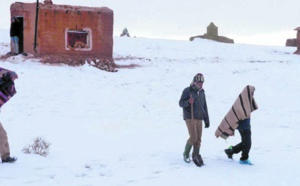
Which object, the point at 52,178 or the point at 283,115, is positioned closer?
the point at 52,178

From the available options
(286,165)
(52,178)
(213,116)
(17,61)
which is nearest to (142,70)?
(17,61)

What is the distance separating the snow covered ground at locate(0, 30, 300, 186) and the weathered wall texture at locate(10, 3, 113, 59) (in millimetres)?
1590

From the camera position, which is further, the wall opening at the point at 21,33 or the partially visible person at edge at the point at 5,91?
the wall opening at the point at 21,33

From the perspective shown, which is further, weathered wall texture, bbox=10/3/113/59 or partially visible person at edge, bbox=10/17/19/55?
partially visible person at edge, bbox=10/17/19/55

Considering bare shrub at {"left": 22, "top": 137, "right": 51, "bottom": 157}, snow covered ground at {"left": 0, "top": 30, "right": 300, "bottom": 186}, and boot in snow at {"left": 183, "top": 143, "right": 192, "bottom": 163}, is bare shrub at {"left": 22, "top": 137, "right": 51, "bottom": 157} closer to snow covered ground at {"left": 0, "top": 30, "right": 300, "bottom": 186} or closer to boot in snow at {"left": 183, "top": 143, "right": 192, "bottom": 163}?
snow covered ground at {"left": 0, "top": 30, "right": 300, "bottom": 186}

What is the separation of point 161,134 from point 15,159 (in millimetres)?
4726

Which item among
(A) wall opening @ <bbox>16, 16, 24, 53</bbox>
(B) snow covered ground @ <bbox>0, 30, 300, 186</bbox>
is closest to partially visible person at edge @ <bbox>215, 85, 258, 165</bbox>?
(B) snow covered ground @ <bbox>0, 30, 300, 186</bbox>

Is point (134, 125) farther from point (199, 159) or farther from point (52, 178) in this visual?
point (52, 178)

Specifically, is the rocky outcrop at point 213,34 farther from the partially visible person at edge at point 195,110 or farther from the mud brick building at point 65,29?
the partially visible person at edge at point 195,110

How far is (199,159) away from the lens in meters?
7.44

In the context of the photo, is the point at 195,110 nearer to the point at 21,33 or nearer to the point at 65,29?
the point at 65,29

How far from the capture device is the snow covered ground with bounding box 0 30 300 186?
6652mm

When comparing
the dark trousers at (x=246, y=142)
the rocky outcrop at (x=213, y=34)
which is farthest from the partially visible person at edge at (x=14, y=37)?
the rocky outcrop at (x=213, y=34)

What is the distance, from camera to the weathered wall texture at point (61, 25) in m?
20.8
